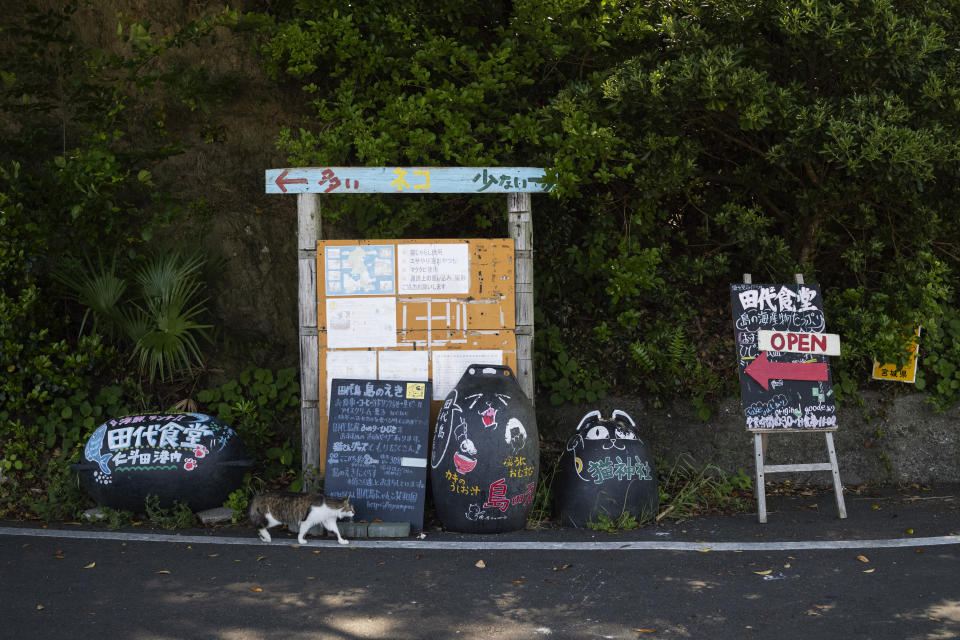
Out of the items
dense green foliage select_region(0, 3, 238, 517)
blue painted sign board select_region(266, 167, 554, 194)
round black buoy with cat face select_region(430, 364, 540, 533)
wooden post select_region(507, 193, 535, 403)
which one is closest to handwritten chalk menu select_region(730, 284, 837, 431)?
wooden post select_region(507, 193, 535, 403)

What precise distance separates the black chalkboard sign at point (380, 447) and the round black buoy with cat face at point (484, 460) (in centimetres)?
19

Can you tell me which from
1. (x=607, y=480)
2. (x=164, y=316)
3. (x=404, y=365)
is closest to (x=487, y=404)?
(x=404, y=365)

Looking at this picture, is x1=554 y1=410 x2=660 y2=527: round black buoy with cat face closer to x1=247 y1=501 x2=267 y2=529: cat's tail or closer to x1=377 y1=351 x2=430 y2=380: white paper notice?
x1=377 y1=351 x2=430 y2=380: white paper notice

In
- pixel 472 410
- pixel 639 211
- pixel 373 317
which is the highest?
pixel 639 211

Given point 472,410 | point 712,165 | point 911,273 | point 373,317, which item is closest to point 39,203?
point 373,317

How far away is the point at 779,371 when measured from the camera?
6.09 m

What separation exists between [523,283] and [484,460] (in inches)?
58.3

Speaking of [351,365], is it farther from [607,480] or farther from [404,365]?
[607,480]

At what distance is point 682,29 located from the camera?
245 inches

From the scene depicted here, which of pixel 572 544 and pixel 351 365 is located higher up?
pixel 351 365

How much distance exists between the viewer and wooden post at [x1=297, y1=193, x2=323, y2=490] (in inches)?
245

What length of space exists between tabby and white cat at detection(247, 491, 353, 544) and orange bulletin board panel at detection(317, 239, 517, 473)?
0.59 metres

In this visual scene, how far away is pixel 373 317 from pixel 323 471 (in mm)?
1216

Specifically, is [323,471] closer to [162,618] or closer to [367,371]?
[367,371]
